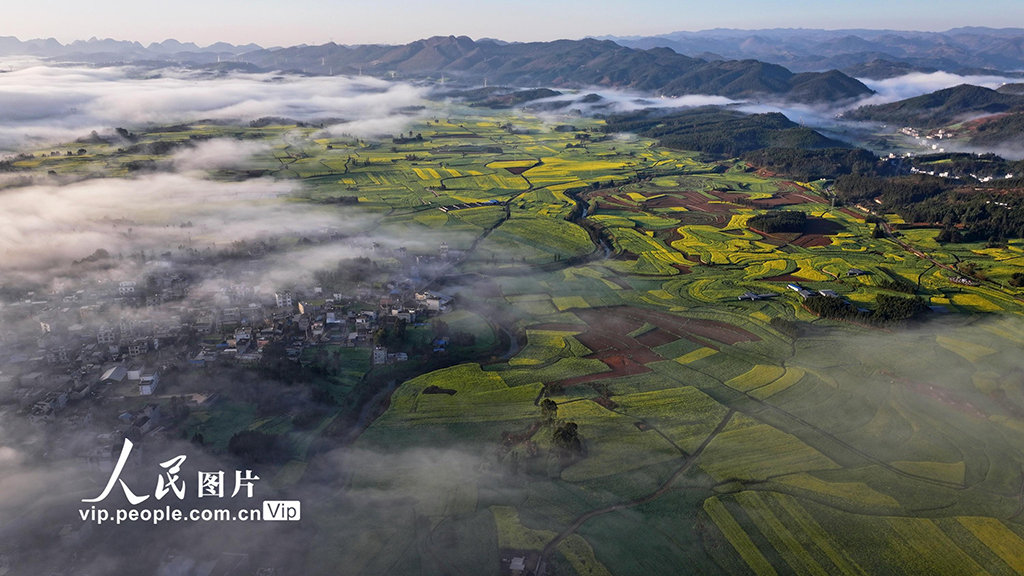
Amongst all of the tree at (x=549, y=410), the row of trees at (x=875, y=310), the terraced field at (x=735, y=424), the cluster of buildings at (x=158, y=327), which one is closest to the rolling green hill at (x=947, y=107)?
the terraced field at (x=735, y=424)

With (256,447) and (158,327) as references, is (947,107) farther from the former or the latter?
(256,447)

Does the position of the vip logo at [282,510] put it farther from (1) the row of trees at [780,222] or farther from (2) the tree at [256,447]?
(1) the row of trees at [780,222]

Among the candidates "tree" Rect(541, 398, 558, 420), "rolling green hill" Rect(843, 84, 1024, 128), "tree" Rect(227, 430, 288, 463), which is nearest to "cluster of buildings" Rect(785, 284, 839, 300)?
"tree" Rect(541, 398, 558, 420)

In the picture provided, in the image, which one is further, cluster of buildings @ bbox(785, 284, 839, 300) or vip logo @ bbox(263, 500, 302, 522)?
cluster of buildings @ bbox(785, 284, 839, 300)

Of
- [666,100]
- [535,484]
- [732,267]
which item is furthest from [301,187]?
[666,100]

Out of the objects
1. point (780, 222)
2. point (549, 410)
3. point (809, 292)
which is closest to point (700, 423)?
point (549, 410)

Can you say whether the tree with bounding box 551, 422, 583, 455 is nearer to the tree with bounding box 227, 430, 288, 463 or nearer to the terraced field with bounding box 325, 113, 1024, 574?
the terraced field with bounding box 325, 113, 1024, 574

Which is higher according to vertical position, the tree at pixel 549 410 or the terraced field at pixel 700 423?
the tree at pixel 549 410

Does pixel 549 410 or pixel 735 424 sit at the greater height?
pixel 549 410

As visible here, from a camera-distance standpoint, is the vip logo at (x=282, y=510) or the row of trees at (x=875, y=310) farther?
the row of trees at (x=875, y=310)

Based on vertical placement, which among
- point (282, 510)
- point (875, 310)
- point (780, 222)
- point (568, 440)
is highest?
point (568, 440)

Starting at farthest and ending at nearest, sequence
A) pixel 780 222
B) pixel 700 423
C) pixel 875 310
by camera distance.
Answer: pixel 780 222 < pixel 875 310 < pixel 700 423

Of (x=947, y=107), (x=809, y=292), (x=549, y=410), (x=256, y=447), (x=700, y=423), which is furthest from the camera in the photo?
(x=947, y=107)
